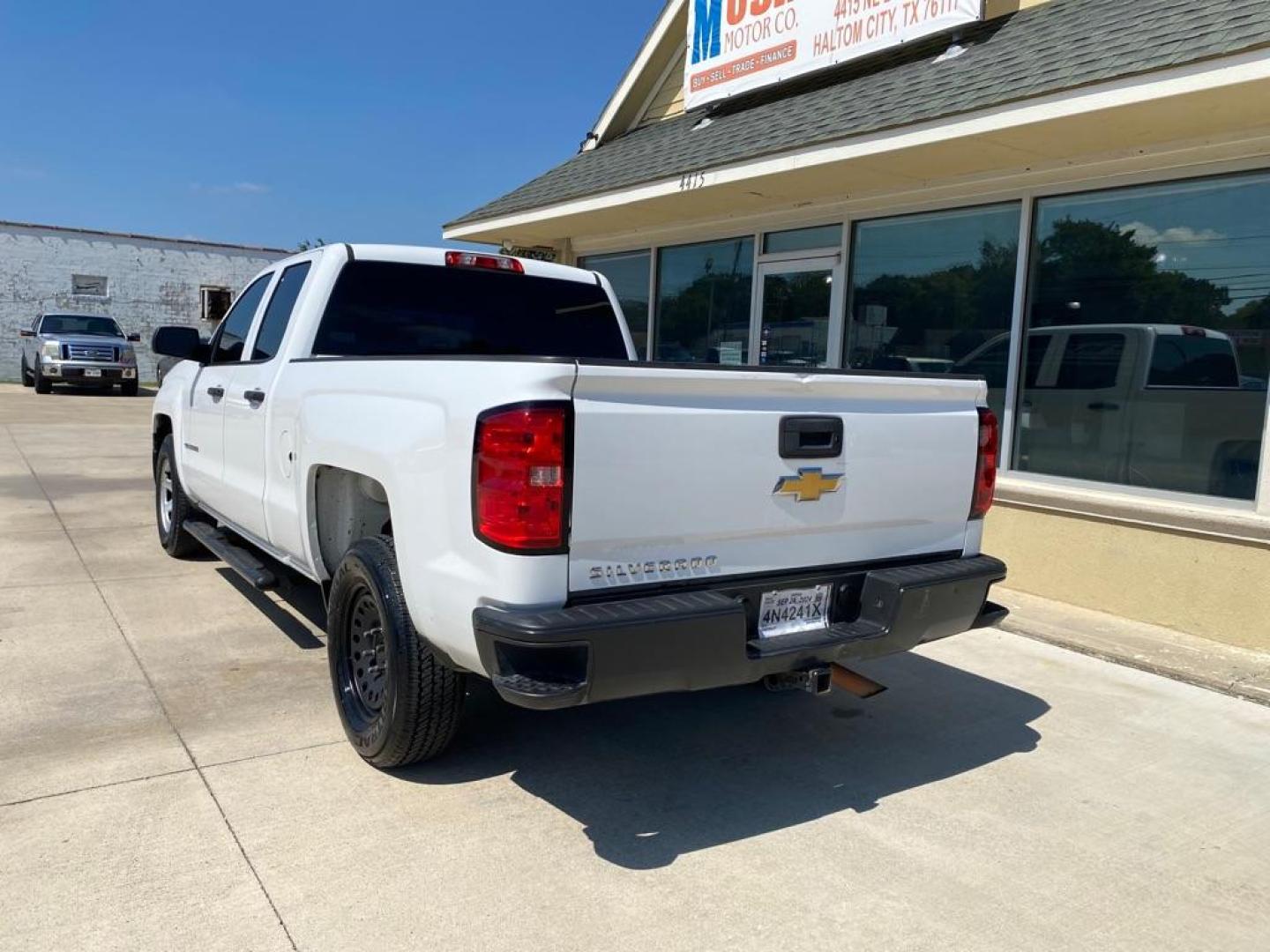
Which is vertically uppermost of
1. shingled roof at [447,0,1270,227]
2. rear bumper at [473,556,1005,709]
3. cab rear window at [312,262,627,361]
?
shingled roof at [447,0,1270,227]

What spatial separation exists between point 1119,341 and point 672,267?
5.28 m

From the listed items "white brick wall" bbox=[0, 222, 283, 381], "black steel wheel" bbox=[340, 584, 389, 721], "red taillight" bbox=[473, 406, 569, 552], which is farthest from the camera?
"white brick wall" bbox=[0, 222, 283, 381]

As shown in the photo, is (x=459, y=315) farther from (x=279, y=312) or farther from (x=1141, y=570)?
(x=1141, y=570)

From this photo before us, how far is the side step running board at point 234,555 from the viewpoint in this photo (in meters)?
4.78

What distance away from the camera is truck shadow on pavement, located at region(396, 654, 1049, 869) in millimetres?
3551

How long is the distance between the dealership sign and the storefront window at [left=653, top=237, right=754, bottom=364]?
4.98 feet

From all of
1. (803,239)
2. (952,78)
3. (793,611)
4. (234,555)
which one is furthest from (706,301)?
(793,611)

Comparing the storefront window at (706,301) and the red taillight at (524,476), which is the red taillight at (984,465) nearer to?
the red taillight at (524,476)

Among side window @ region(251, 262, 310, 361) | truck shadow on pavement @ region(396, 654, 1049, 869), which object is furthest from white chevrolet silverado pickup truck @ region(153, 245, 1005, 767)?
truck shadow on pavement @ region(396, 654, 1049, 869)

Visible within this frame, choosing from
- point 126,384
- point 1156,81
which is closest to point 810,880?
point 1156,81

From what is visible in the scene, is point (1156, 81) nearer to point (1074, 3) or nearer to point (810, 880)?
point (1074, 3)

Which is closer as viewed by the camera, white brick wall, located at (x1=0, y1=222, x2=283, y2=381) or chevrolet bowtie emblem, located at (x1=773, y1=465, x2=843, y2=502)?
A: chevrolet bowtie emblem, located at (x1=773, y1=465, x2=843, y2=502)

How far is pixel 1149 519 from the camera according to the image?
6148 mm

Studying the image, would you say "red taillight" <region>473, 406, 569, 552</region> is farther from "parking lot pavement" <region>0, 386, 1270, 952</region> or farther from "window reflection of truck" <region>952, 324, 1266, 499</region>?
"window reflection of truck" <region>952, 324, 1266, 499</region>
